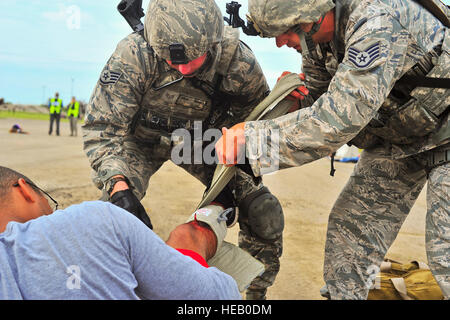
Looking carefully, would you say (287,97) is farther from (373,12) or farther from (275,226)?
(275,226)

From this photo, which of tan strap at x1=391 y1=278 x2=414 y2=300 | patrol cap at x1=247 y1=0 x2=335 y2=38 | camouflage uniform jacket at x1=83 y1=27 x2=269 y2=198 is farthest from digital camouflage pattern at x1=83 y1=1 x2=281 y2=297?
tan strap at x1=391 y1=278 x2=414 y2=300

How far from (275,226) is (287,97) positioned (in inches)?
37.3

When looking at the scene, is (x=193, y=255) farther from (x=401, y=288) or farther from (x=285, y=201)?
(x=285, y=201)

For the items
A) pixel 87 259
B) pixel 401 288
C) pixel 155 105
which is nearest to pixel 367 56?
pixel 87 259

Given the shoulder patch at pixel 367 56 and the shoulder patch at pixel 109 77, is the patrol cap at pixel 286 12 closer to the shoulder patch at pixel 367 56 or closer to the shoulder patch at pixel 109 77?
the shoulder patch at pixel 367 56

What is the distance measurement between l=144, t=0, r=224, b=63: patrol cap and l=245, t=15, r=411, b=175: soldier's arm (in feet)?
2.80

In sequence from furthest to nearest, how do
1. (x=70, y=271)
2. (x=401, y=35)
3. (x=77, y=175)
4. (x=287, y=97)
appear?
(x=77, y=175), (x=287, y=97), (x=401, y=35), (x=70, y=271)

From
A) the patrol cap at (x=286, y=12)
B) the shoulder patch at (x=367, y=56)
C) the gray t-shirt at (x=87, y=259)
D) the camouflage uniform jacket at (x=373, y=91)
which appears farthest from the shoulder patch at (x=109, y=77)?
the gray t-shirt at (x=87, y=259)

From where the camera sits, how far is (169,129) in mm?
3111

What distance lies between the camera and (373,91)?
6.01ft

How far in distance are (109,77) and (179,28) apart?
1.87ft

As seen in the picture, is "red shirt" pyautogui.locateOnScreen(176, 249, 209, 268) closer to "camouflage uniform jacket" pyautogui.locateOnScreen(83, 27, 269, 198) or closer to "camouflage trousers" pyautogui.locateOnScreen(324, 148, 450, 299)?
"camouflage uniform jacket" pyautogui.locateOnScreen(83, 27, 269, 198)

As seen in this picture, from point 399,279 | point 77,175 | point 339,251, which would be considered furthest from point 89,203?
point 77,175

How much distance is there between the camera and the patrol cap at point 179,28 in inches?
102
